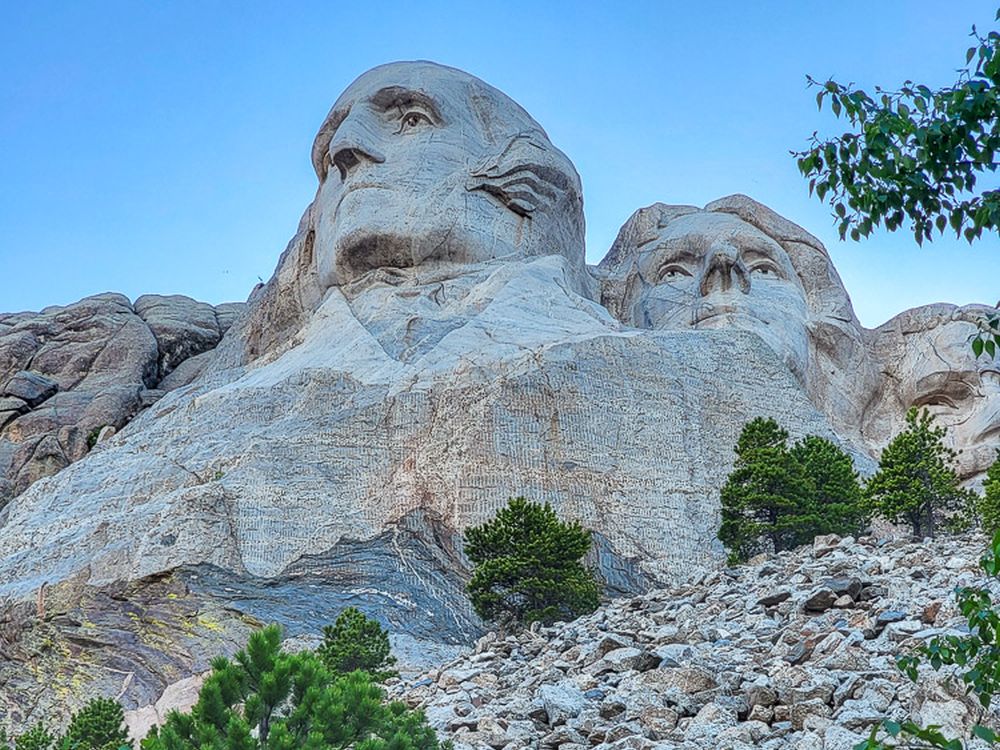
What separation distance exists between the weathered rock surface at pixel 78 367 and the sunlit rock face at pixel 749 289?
12615 millimetres

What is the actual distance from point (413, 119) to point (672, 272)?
24.5ft

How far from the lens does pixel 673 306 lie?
3622cm

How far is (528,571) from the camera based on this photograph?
66.2ft

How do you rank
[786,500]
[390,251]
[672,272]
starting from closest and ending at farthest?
[786,500]
[390,251]
[672,272]

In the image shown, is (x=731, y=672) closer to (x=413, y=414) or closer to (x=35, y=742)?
(x=35, y=742)

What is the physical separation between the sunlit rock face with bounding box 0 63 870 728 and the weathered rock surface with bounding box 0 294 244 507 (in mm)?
5179

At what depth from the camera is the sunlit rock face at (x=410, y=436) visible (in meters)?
23.3

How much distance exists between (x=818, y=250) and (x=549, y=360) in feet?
49.1

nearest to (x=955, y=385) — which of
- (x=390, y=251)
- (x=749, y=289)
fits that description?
(x=749, y=289)

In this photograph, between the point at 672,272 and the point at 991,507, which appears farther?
the point at 672,272

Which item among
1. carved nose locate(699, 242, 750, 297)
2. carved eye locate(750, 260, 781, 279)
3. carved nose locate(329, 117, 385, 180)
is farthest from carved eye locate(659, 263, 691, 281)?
carved nose locate(329, 117, 385, 180)

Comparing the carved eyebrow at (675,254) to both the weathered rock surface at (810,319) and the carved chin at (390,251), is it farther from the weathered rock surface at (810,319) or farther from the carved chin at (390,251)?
the carved chin at (390,251)

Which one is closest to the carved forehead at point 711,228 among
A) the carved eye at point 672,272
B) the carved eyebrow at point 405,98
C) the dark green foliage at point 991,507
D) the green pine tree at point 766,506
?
the carved eye at point 672,272

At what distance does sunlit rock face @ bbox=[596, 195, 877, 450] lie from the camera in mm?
34719
